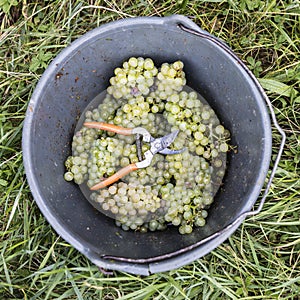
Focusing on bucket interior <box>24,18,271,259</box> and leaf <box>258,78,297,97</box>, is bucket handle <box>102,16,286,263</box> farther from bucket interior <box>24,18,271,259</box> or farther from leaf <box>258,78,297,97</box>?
leaf <box>258,78,297,97</box>

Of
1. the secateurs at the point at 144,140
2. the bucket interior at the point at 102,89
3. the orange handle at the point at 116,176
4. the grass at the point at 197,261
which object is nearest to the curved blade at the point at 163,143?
the secateurs at the point at 144,140

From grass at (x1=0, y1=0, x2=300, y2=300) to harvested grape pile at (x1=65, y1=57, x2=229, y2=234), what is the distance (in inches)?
8.2

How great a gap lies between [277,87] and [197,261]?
0.77 metres

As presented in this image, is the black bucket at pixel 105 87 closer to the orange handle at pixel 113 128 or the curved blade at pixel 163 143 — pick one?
the orange handle at pixel 113 128

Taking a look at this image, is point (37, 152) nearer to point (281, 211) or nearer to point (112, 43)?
point (112, 43)

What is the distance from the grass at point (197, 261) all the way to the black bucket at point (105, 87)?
0.12 meters

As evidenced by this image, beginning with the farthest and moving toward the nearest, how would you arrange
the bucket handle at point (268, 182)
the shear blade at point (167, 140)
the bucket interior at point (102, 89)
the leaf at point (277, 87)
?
the leaf at point (277, 87) < the shear blade at point (167, 140) < the bucket interior at point (102, 89) < the bucket handle at point (268, 182)

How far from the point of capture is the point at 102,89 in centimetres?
195

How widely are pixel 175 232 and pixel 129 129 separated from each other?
1.45 ft

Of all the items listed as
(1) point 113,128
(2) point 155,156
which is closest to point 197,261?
(2) point 155,156

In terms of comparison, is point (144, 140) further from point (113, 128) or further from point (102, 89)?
point (102, 89)

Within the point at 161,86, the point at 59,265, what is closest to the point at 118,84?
the point at 161,86

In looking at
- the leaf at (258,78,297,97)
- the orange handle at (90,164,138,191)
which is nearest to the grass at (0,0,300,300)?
the leaf at (258,78,297,97)

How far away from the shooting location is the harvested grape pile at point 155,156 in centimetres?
180
